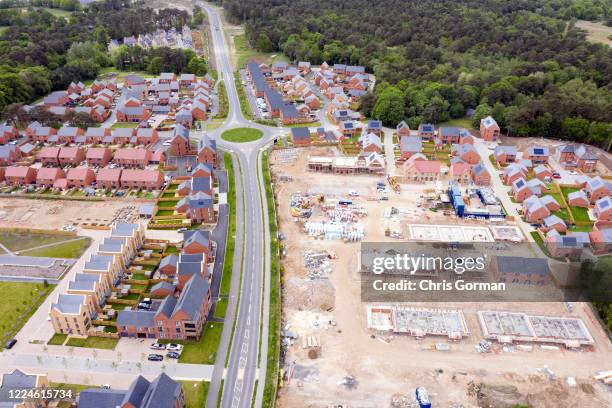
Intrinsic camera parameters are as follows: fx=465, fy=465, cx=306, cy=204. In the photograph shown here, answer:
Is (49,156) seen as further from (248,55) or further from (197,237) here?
(248,55)

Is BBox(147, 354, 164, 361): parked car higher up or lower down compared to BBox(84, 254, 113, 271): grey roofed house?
lower down

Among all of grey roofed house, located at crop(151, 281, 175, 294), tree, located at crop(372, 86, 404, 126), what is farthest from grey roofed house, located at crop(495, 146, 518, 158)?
grey roofed house, located at crop(151, 281, 175, 294)

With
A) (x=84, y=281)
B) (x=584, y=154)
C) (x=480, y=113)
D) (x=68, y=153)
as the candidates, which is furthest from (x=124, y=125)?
(x=584, y=154)

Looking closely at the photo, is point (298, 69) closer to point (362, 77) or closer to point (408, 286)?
point (362, 77)

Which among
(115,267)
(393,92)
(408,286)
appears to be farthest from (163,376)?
(393,92)

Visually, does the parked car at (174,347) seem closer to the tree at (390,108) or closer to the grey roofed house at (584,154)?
the tree at (390,108)

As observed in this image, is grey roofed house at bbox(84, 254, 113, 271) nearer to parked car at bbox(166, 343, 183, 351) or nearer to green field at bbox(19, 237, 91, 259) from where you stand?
green field at bbox(19, 237, 91, 259)
